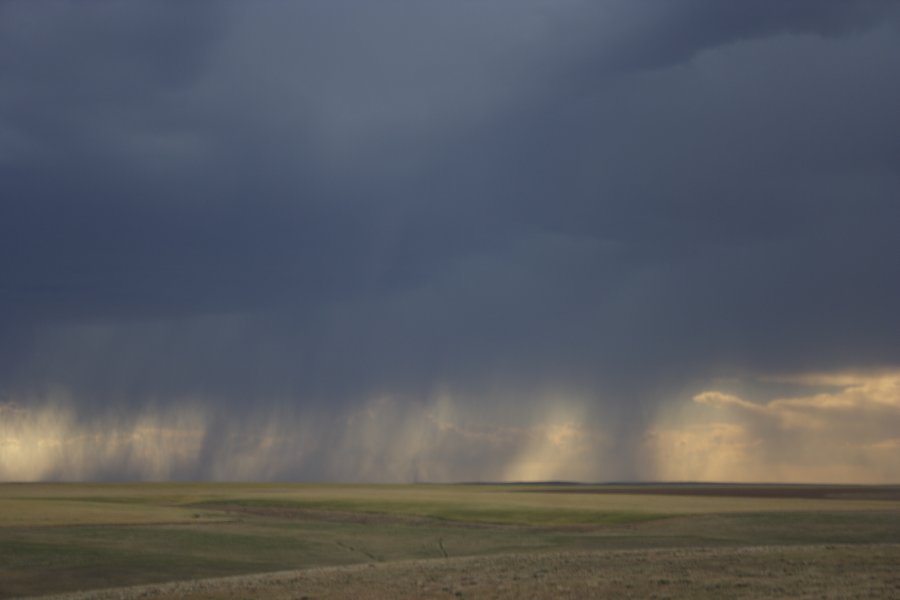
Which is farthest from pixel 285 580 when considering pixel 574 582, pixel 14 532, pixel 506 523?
pixel 506 523

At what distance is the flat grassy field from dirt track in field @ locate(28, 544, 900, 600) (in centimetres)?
8

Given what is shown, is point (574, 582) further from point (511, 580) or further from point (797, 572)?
point (797, 572)

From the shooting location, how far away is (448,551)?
52.2 meters

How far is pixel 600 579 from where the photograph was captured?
32375 millimetres

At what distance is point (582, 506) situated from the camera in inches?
3482

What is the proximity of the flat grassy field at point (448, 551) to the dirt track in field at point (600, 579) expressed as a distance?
0.26 ft

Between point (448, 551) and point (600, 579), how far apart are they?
2108 cm

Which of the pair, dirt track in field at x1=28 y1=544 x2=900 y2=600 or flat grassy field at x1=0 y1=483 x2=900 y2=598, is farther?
flat grassy field at x1=0 y1=483 x2=900 y2=598

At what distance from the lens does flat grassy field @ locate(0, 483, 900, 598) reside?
31.7 meters

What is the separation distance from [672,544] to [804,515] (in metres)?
23.2

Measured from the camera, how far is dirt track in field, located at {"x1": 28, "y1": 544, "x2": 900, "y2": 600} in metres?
29.5

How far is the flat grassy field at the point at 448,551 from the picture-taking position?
31730 millimetres

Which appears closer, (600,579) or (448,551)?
(600,579)

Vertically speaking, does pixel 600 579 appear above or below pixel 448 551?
above
